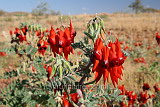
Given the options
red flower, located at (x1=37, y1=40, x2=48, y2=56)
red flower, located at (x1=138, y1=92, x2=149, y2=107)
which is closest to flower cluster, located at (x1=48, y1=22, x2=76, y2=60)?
red flower, located at (x1=37, y1=40, x2=48, y2=56)

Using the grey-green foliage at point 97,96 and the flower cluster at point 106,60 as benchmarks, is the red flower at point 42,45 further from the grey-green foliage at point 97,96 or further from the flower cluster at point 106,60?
the flower cluster at point 106,60

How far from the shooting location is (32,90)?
6.65 ft

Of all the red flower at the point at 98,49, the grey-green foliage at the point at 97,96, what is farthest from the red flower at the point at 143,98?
the red flower at the point at 98,49

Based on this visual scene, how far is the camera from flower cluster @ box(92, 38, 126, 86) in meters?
0.86

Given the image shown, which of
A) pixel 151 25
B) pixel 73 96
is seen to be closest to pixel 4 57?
pixel 73 96

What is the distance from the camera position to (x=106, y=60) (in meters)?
0.86

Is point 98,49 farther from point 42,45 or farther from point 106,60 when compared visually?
point 42,45

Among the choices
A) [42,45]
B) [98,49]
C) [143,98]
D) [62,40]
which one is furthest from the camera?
[143,98]

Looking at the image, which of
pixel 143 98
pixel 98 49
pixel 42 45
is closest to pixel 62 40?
pixel 98 49

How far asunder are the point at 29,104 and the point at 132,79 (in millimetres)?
2081

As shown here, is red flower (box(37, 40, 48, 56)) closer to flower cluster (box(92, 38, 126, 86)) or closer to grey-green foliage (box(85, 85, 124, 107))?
grey-green foliage (box(85, 85, 124, 107))

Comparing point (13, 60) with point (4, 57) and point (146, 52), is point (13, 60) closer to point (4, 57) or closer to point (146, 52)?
point (4, 57)

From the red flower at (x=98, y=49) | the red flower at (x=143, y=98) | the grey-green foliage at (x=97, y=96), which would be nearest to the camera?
the red flower at (x=98, y=49)

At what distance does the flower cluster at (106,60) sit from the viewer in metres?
0.86
